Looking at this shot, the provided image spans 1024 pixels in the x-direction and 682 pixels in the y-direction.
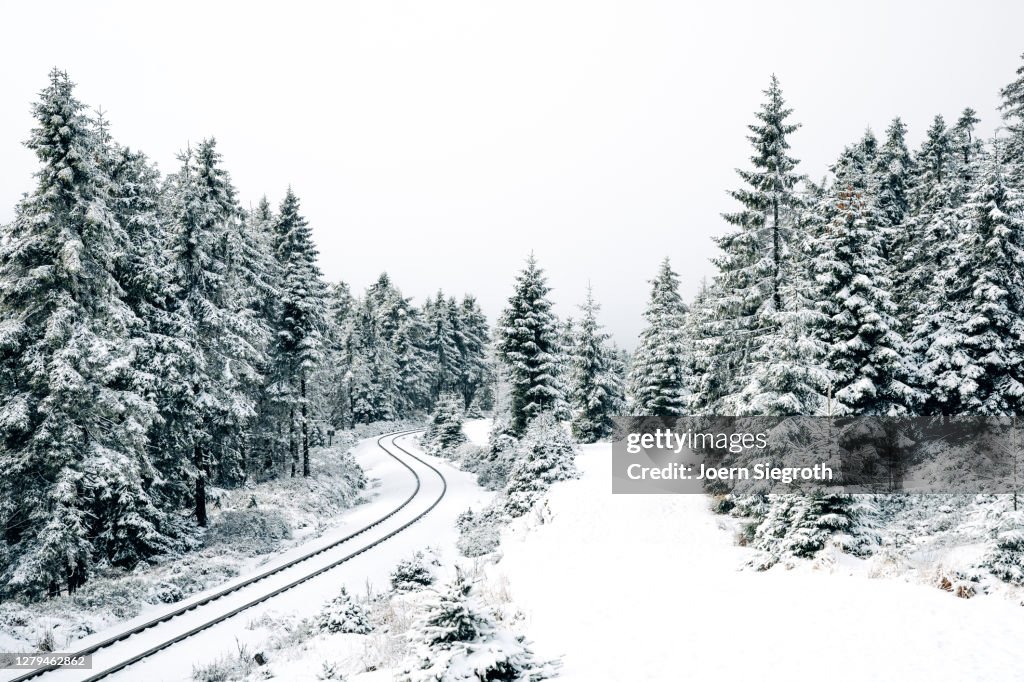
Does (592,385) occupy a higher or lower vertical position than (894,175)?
lower

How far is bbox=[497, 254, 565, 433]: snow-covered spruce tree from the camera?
1233 inches

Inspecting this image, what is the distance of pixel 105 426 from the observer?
52.9 ft

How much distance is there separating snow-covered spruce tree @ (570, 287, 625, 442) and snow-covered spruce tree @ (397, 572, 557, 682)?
2570cm

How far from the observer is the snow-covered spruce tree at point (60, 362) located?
46.9ft

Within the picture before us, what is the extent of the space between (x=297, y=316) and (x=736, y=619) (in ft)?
88.4

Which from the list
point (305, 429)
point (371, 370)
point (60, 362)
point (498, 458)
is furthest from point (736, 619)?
point (371, 370)

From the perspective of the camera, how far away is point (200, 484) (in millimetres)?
22219

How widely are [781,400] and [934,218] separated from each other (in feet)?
48.1

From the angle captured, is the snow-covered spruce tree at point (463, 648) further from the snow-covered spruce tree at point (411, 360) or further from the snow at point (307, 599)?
the snow-covered spruce tree at point (411, 360)

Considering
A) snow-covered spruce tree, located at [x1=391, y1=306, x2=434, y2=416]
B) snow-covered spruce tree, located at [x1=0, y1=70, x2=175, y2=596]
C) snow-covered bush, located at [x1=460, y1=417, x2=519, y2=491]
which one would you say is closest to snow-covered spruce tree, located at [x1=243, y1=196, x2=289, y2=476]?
snow-covered spruce tree, located at [x1=0, y1=70, x2=175, y2=596]

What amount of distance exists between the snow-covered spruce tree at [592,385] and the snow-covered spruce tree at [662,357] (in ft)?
5.40

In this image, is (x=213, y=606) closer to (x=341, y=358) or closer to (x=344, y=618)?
(x=344, y=618)

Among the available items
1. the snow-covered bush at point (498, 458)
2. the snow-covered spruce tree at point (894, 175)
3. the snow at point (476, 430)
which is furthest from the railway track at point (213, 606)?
the snow-covered spruce tree at point (894, 175)

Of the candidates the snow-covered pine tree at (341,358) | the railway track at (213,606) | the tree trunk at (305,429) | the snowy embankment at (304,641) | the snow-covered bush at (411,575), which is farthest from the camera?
the snow-covered pine tree at (341,358)
